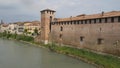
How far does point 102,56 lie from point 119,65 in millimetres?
3508

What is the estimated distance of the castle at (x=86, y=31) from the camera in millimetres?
18938

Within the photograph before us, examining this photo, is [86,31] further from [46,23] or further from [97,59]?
[46,23]

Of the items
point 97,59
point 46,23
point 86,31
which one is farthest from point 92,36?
point 46,23

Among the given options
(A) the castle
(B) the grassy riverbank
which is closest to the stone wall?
(A) the castle

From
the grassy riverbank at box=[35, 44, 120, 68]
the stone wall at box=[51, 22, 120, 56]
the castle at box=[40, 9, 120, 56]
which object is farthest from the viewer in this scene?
the castle at box=[40, 9, 120, 56]

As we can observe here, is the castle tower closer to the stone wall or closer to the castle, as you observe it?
the castle

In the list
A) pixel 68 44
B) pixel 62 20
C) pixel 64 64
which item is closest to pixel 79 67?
pixel 64 64

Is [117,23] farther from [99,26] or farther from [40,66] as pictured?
[40,66]

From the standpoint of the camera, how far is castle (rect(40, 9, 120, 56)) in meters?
18.9

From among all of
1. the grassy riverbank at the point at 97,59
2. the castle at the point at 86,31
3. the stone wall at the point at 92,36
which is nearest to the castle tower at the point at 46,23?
the castle at the point at 86,31

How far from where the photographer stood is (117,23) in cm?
1844

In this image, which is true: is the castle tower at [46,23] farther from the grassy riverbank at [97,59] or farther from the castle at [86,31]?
the grassy riverbank at [97,59]

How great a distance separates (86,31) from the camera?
76.8 ft

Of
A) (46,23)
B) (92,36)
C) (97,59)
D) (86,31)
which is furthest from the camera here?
(46,23)
